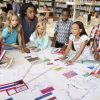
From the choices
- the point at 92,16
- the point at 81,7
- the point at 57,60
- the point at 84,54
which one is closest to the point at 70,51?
the point at 84,54

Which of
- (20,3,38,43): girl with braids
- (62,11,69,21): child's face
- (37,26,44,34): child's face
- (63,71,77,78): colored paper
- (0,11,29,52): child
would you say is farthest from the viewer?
(62,11,69,21): child's face

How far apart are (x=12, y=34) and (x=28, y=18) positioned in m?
0.43

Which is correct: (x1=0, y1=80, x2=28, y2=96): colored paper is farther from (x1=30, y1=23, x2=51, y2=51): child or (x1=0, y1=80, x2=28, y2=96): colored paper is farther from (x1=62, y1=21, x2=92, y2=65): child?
(x1=30, y1=23, x2=51, y2=51): child

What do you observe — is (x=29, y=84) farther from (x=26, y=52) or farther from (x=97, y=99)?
(x=26, y=52)

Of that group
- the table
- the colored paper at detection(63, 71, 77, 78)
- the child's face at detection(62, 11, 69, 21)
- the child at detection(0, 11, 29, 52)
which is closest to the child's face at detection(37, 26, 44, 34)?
the child at detection(0, 11, 29, 52)

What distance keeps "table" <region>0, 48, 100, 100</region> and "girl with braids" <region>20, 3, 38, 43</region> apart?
80 centimetres

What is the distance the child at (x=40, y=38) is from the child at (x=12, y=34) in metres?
0.20

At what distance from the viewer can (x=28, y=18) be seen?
8.34 feet

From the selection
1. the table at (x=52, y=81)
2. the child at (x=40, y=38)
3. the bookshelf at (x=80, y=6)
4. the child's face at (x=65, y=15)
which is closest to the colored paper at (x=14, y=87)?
the table at (x=52, y=81)

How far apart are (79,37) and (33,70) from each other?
31.3 inches

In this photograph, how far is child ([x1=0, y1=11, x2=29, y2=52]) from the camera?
7.03ft

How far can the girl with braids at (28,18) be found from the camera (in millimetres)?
2414

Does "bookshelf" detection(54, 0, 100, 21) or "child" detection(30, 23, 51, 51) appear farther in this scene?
"bookshelf" detection(54, 0, 100, 21)

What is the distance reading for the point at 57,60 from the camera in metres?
1.87
